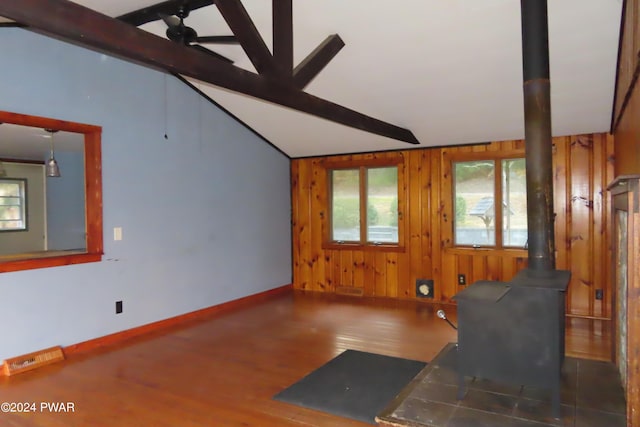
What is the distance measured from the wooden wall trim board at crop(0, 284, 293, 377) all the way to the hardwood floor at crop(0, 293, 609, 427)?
111 millimetres

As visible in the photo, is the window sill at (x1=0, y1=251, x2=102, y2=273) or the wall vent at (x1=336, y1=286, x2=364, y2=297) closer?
the window sill at (x1=0, y1=251, x2=102, y2=273)

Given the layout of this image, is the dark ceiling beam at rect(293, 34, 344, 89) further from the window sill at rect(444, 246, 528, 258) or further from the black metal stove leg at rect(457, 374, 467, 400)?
the window sill at rect(444, 246, 528, 258)

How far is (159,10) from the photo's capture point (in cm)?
346

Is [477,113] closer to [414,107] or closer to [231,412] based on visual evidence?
[414,107]

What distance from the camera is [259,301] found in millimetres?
5852

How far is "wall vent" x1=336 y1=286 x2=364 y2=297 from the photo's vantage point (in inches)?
244

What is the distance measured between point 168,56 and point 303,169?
445 cm

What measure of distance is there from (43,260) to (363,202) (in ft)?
12.9

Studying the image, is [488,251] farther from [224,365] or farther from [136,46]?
[136,46]

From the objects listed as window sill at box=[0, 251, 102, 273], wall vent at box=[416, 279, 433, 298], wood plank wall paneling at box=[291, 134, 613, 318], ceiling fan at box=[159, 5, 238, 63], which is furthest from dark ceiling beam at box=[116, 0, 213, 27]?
wall vent at box=[416, 279, 433, 298]

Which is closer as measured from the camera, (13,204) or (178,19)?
(178,19)

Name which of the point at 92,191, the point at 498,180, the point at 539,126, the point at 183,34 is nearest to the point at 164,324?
the point at 92,191

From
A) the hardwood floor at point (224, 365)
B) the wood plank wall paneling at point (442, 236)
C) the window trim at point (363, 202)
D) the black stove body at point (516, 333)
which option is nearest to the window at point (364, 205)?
the window trim at point (363, 202)

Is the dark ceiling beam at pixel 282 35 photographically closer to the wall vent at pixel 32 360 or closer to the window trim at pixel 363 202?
the wall vent at pixel 32 360
